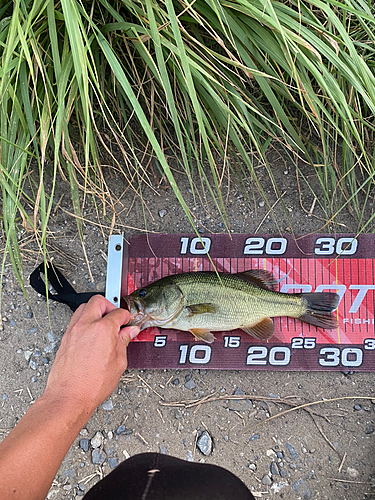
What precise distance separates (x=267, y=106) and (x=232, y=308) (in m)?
1.27

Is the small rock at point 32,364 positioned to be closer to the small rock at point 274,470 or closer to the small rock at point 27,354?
the small rock at point 27,354

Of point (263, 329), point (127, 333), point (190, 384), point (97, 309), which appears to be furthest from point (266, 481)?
point (97, 309)

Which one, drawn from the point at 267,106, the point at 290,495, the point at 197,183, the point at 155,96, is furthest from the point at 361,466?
the point at 155,96

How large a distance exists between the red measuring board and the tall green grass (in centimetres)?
51

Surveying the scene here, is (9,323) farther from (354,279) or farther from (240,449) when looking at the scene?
(354,279)

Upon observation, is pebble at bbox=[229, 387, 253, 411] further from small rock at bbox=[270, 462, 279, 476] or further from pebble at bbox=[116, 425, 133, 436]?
pebble at bbox=[116, 425, 133, 436]

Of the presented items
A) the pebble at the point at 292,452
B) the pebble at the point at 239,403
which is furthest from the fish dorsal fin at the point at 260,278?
the pebble at the point at 292,452

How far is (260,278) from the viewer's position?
232cm

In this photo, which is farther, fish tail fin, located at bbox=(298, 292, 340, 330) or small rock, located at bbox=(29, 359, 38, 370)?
small rock, located at bbox=(29, 359, 38, 370)

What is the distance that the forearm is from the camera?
1.37 metres

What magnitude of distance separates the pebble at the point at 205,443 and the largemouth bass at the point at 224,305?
0.60 meters

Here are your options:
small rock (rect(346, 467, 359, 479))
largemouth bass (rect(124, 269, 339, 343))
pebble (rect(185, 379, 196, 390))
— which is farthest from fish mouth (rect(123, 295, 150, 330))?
small rock (rect(346, 467, 359, 479))

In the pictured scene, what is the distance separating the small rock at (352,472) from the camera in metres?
2.22

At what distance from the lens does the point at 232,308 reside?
2.23 m
